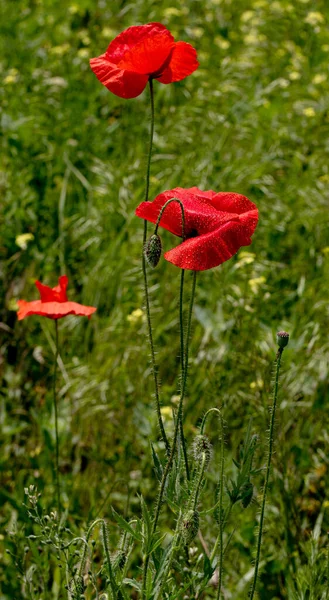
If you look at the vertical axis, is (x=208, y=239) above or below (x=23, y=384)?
above

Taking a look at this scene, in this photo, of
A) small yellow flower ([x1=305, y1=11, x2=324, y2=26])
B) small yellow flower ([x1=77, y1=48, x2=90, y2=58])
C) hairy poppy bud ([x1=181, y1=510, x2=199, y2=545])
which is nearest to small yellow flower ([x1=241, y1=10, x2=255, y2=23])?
small yellow flower ([x1=305, y1=11, x2=324, y2=26])

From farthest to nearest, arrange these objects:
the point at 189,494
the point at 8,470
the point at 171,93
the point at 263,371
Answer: the point at 171,93 → the point at 8,470 → the point at 263,371 → the point at 189,494

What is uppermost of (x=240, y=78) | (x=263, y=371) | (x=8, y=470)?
(x=240, y=78)

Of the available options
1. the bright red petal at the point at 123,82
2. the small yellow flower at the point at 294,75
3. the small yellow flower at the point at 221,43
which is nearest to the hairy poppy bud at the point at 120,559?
the bright red petal at the point at 123,82

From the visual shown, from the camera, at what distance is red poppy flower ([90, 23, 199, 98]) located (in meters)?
1.52

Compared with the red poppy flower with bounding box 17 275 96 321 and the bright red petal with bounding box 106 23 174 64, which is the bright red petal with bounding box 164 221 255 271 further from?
the red poppy flower with bounding box 17 275 96 321

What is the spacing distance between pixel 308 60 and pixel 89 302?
252cm

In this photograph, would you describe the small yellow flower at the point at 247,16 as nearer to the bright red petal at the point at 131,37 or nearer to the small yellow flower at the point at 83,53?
the small yellow flower at the point at 83,53

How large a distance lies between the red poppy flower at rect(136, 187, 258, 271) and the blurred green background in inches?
27.7

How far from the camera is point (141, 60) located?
153 centimetres

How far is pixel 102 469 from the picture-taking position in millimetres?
2555

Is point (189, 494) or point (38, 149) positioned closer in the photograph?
point (189, 494)

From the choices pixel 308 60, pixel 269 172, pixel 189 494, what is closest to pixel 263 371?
pixel 189 494

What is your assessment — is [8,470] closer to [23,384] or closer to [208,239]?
[23,384]
